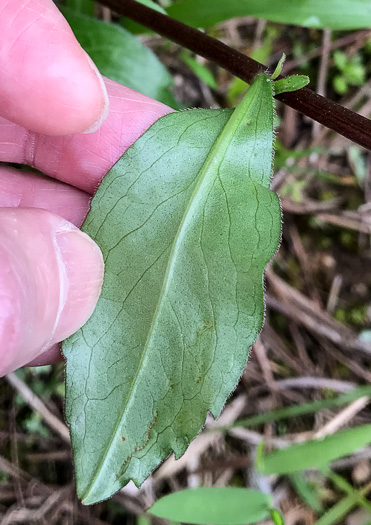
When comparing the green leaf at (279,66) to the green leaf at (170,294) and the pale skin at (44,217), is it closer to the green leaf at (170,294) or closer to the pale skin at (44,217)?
the green leaf at (170,294)

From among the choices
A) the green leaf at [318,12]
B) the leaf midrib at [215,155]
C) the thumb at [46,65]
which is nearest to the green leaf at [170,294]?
the leaf midrib at [215,155]

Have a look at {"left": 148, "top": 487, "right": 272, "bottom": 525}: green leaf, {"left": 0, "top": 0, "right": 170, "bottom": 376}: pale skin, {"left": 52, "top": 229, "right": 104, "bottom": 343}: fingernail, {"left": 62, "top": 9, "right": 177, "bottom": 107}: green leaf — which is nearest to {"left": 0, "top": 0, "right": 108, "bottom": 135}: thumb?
{"left": 0, "top": 0, "right": 170, "bottom": 376}: pale skin

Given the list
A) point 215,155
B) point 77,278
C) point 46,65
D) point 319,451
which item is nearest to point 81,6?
point 46,65

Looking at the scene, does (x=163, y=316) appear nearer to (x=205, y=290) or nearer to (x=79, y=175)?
(x=205, y=290)

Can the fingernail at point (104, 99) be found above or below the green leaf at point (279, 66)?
below

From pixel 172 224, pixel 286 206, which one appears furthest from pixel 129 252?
pixel 286 206

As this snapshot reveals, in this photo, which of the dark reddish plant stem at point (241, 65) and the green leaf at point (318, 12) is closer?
the dark reddish plant stem at point (241, 65)
